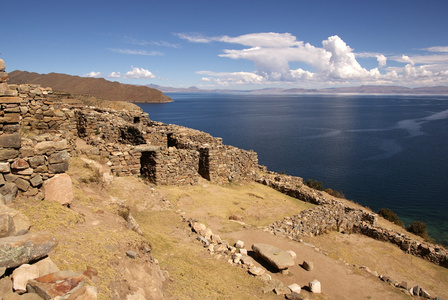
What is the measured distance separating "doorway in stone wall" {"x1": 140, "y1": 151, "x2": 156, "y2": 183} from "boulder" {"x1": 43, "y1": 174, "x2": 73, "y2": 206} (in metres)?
7.88

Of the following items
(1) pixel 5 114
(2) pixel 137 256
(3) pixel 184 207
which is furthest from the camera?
(3) pixel 184 207

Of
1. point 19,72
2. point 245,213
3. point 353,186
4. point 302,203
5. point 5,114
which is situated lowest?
point 353,186

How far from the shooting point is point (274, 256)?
9117mm

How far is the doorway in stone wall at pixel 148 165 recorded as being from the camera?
1476 cm

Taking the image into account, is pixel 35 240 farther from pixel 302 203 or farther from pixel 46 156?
pixel 302 203

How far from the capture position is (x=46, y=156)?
661 cm

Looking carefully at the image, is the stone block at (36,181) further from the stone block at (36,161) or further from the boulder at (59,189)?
the stone block at (36,161)

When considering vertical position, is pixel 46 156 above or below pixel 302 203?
above

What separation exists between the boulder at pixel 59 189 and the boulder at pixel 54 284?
3.01 metres

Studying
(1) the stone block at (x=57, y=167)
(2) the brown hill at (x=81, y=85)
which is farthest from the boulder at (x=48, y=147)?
(2) the brown hill at (x=81, y=85)

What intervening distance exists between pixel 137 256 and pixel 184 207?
6.96 metres

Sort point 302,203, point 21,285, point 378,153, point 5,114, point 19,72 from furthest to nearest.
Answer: point 19,72 → point 378,153 → point 302,203 → point 5,114 → point 21,285

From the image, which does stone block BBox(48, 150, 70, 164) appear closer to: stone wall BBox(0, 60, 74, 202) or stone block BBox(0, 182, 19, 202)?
stone wall BBox(0, 60, 74, 202)

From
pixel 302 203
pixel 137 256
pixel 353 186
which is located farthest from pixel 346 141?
pixel 137 256
